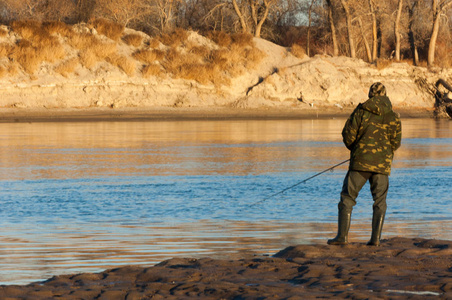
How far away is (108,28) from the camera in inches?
1729

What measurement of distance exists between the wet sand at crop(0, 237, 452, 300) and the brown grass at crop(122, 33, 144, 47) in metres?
38.0

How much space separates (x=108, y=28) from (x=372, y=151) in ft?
122

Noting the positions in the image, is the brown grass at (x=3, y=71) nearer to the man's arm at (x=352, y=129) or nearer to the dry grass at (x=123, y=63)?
the dry grass at (x=123, y=63)

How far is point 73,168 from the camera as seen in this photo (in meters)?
17.2

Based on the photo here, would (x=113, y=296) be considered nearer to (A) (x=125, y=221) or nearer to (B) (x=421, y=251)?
(B) (x=421, y=251)

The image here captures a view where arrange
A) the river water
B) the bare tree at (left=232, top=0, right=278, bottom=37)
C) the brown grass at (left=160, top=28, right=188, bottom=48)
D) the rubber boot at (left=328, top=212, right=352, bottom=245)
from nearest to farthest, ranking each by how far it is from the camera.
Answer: the rubber boot at (left=328, top=212, right=352, bottom=245) < the river water < the brown grass at (left=160, top=28, right=188, bottom=48) < the bare tree at (left=232, top=0, right=278, bottom=37)

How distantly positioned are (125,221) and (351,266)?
4.26 meters

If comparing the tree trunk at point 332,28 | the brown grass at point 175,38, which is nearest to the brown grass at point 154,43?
the brown grass at point 175,38

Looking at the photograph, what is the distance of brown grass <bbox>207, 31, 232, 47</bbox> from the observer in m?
46.3

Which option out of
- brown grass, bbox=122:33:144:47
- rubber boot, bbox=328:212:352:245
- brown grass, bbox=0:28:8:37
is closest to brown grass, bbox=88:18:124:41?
brown grass, bbox=122:33:144:47

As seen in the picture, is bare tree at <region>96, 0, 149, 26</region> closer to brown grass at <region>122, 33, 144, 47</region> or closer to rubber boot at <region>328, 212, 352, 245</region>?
brown grass at <region>122, 33, 144, 47</region>

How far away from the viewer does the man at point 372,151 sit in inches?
313

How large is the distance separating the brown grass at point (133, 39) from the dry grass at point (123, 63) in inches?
64.4

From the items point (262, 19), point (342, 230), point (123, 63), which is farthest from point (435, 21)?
point (342, 230)
